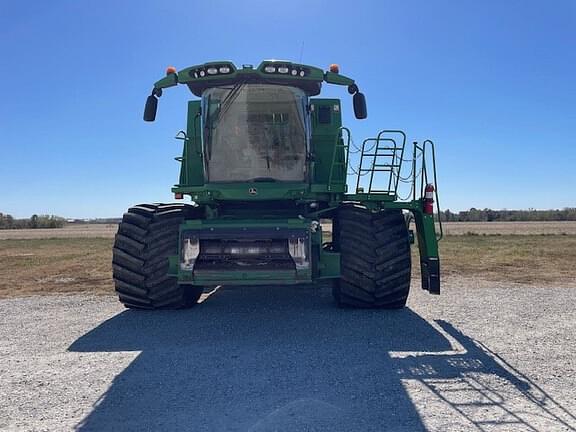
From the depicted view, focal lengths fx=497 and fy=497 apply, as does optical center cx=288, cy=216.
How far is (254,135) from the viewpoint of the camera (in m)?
7.85

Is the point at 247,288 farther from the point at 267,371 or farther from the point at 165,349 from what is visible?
the point at 267,371

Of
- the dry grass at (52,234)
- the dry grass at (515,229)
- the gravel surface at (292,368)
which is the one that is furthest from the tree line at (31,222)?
the gravel surface at (292,368)

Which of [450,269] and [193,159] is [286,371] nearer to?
[193,159]

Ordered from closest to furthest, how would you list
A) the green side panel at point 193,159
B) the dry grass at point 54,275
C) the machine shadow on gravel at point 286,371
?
the machine shadow on gravel at point 286,371 < the green side panel at point 193,159 < the dry grass at point 54,275

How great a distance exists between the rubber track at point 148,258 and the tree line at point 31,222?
66.8 metres

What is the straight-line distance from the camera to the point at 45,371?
17.6 feet

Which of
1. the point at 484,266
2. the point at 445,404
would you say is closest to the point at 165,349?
the point at 445,404

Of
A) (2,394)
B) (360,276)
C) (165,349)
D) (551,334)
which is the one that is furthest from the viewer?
(360,276)

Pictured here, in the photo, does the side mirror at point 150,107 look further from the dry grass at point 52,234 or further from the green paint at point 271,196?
the dry grass at point 52,234

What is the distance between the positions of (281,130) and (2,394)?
5.11 meters

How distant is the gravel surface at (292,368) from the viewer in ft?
13.3

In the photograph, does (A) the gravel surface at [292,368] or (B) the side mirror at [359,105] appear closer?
(A) the gravel surface at [292,368]

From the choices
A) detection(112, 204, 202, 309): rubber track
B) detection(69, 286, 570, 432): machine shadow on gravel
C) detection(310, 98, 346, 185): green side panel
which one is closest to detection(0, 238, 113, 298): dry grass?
detection(112, 204, 202, 309): rubber track

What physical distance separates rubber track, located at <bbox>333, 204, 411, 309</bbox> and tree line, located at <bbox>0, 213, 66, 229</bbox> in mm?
68964
